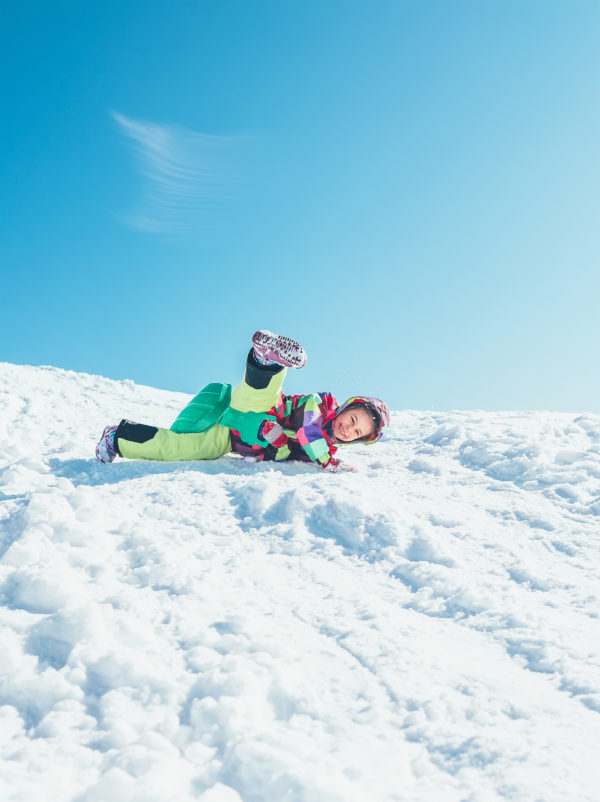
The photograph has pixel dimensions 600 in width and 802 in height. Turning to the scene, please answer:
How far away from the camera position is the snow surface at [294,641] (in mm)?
1126

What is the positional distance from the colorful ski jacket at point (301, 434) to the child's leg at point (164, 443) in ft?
0.50

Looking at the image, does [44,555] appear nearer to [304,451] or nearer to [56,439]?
[304,451]

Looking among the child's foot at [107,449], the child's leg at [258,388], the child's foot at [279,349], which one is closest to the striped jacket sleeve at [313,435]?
the child's leg at [258,388]

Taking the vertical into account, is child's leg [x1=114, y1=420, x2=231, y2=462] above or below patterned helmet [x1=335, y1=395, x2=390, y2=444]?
below

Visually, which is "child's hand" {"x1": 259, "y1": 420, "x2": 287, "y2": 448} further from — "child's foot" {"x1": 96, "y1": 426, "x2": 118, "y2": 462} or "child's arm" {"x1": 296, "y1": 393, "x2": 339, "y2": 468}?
"child's foot" {"x1": 96, "y1": 426, "x2": 118, "y2": 462}

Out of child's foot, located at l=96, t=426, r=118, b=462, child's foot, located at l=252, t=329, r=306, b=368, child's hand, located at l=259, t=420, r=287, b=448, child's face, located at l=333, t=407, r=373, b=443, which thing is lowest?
child's foot, located at l=96, t=426, r=118, b=462

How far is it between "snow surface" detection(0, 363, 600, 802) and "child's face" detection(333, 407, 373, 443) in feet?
1.77

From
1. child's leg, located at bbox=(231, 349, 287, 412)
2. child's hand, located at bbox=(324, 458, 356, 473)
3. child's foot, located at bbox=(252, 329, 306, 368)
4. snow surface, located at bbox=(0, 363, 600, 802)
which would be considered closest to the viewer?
snow surface, located at bbox=(0, 363, 600, 802)

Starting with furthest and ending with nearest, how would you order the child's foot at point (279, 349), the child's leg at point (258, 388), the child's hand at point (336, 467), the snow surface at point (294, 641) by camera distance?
the child's hand at point (336, 467) → the child's leg at point (258, 388) → the child's foot at point (279, 349) → the snow surface at point (294, 641)

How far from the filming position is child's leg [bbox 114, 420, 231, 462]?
3512mm

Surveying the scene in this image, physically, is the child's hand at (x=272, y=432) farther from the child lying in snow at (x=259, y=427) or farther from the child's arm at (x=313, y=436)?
the child's arm at (x=313, y=436)

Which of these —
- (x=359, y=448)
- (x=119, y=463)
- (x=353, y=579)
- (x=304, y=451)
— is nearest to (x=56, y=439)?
(x=119, y=463)

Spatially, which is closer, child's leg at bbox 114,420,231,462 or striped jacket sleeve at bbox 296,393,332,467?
striped jacket sleeve at bbox 296,393,332,467

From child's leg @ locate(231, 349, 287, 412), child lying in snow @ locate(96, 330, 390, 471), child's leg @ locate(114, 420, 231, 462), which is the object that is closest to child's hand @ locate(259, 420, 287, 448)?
child lying in snow @ locate(96, 330, 390, 471)
